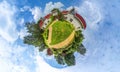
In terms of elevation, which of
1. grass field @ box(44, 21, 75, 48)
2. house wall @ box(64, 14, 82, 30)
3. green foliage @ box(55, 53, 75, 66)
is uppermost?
house wall @ box(64, 14, 82, 30)

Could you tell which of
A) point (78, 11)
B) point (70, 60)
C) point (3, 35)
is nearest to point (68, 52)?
point (70, 60)

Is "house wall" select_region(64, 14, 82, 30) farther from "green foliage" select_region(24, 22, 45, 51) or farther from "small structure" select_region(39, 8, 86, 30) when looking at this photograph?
"green foliage" select_region(24, 22, 45, 51)

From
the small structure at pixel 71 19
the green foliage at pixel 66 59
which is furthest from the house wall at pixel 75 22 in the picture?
the green foliage at pixel 66 59

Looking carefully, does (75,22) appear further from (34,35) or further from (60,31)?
(34,35)

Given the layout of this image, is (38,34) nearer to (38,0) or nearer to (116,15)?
(38,0)

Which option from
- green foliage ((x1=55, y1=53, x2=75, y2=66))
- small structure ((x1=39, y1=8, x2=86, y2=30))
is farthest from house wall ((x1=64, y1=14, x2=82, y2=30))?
green foliage ((x1=55, y1=53, x2=75, y2=66))

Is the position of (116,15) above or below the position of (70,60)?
above

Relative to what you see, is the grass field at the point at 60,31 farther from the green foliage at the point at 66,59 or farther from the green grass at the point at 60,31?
the green foliage at the point at 66,59
